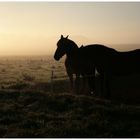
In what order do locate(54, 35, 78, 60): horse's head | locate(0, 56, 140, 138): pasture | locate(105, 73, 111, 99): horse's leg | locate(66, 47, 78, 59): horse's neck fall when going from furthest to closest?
locate(54, 35, 78, 60): horse's head < locate(66, 47, 78, 59): horse's neck < locate(105, 73, 111, 99): horse's leg < locate(0, 56, 140, 138): pasture

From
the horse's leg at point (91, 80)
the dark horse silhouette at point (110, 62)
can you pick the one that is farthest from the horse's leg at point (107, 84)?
the horse's leg at point (91, 80)

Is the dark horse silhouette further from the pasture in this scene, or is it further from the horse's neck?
the pasture

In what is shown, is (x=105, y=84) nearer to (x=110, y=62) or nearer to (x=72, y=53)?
(x=110, y=62)

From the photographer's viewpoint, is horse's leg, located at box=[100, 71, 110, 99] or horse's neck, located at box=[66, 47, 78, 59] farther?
horse's neck, located at box=[66, 47, 78, 59]

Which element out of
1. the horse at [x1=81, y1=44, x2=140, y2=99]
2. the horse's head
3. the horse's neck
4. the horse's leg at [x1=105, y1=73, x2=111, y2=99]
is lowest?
the horse's leg at [x1=105, y1=73, x2=111, y2=99]

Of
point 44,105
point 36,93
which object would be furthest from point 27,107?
point 36,93

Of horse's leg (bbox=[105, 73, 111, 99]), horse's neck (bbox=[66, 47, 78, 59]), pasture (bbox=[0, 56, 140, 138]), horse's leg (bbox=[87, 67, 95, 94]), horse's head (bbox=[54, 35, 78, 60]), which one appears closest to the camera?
pasture (bbox=[0, 56, 140, 138])


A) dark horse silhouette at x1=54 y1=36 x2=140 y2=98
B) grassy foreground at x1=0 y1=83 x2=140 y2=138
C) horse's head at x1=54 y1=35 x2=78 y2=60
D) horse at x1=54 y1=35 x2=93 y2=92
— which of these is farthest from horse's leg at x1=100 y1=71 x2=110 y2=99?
horse's head at x1=54 y1=35 x2=78 y2=60

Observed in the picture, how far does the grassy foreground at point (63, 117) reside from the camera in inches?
432

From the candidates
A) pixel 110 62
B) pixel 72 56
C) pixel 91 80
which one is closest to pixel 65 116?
pixel 110 62

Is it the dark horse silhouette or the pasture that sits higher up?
the dark horse silhouette

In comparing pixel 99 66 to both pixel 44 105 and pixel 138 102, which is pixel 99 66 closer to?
pixel 138 102

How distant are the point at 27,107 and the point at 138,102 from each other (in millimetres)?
5293

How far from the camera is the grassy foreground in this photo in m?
11.0
